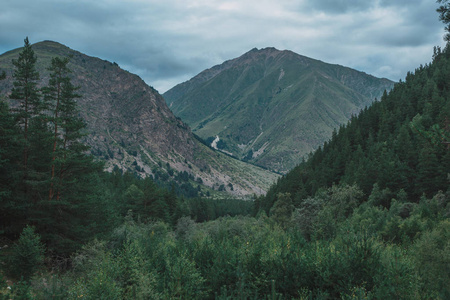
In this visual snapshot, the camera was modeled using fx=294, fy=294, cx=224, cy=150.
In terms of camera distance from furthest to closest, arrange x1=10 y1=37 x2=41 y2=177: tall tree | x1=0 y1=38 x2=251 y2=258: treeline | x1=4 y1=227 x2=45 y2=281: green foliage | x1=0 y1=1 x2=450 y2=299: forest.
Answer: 1. x1=10 y1=37 x2=41 y2=177: tall tree
2. x1=0 y1=38 x2=251 y2=258: treeline
3. x1=4 y1=227 x2=45 y2=281: green foliage
4. x1=0 y1=1 x2=450 y2=299: forest

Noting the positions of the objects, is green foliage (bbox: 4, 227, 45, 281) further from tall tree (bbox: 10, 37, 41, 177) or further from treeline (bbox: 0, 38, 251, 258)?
tall tree (bbox: 10, 37, 41, 177)

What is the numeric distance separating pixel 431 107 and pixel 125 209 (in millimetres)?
105077

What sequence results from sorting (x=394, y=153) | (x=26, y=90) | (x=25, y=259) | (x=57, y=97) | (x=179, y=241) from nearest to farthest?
(x=25, y=259) → (x=26, y=90) → (x=57, y=97) → (x=179, y=241) → (x=394, y=153)

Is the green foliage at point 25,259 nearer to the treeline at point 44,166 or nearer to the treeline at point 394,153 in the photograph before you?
the treeline at point 44,166

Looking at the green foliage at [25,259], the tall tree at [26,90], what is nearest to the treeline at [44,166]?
the tall tree at [26,90]

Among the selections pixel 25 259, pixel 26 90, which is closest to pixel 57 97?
pixel 26 90

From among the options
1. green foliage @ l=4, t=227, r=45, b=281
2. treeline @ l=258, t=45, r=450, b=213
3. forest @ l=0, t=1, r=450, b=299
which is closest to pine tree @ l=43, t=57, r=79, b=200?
forest @ l=0, t=1, r=450, b=299

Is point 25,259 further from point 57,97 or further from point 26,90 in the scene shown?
point 57,97

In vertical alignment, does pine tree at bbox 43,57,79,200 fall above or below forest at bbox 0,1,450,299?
above

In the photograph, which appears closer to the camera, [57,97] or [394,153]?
[57,97]

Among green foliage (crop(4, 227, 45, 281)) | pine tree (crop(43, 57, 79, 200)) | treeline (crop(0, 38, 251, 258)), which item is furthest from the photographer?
pine tree (crop(43, 57, 79, 200))

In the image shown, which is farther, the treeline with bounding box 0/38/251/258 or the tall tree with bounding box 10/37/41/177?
the tall tree with bounding box 10/37/41/177

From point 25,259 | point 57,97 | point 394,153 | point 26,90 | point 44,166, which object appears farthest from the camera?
point 394,153

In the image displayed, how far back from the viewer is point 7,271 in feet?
93.7
